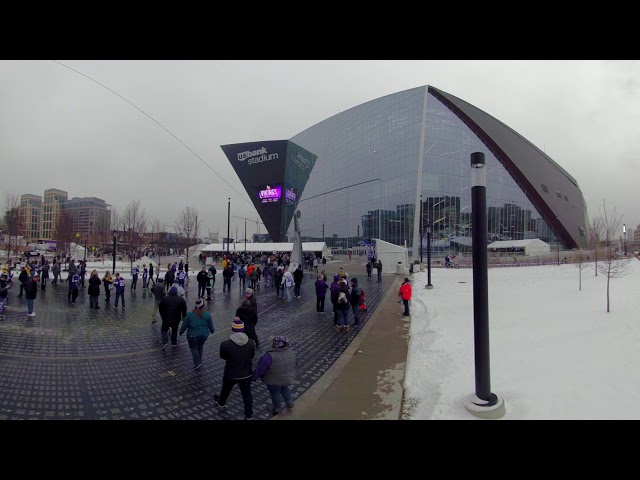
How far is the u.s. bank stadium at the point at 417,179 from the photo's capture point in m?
52.8

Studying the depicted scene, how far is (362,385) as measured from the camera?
5320 millimetres

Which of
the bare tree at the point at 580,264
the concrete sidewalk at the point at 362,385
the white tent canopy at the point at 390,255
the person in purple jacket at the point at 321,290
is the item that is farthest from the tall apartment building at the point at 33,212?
the bare tree at the point at 580,264

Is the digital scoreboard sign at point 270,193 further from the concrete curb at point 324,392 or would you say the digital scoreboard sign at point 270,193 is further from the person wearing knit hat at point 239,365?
the person wearing knit hat at point 239,365

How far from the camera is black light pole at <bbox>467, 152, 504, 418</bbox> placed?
14.2 ft

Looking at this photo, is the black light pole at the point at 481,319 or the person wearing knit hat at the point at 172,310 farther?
the person wearing knit hat at the point at 172,310

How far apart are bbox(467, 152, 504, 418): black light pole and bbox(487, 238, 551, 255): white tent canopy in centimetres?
5747

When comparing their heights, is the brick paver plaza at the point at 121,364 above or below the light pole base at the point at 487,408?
below

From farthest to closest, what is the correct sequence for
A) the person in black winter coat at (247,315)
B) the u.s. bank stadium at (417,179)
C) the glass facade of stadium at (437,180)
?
1. the glass facade of stadium at (437,180)
2. the u.s. bank stadium at (417,179)
3. the person in black winter coat at (247,315)

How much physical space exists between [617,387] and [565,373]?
2.28ft

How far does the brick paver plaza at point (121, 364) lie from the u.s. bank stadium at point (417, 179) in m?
42.0

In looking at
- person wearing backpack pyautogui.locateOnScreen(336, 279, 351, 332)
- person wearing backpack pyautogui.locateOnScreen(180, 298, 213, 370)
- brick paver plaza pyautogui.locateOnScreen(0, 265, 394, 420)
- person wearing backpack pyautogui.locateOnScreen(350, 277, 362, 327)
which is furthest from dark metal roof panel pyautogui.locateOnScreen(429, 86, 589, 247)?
person wearing backpack pyautogui.locateOnScreen(180, 298, 213, 370)

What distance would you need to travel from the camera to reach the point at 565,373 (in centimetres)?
540
